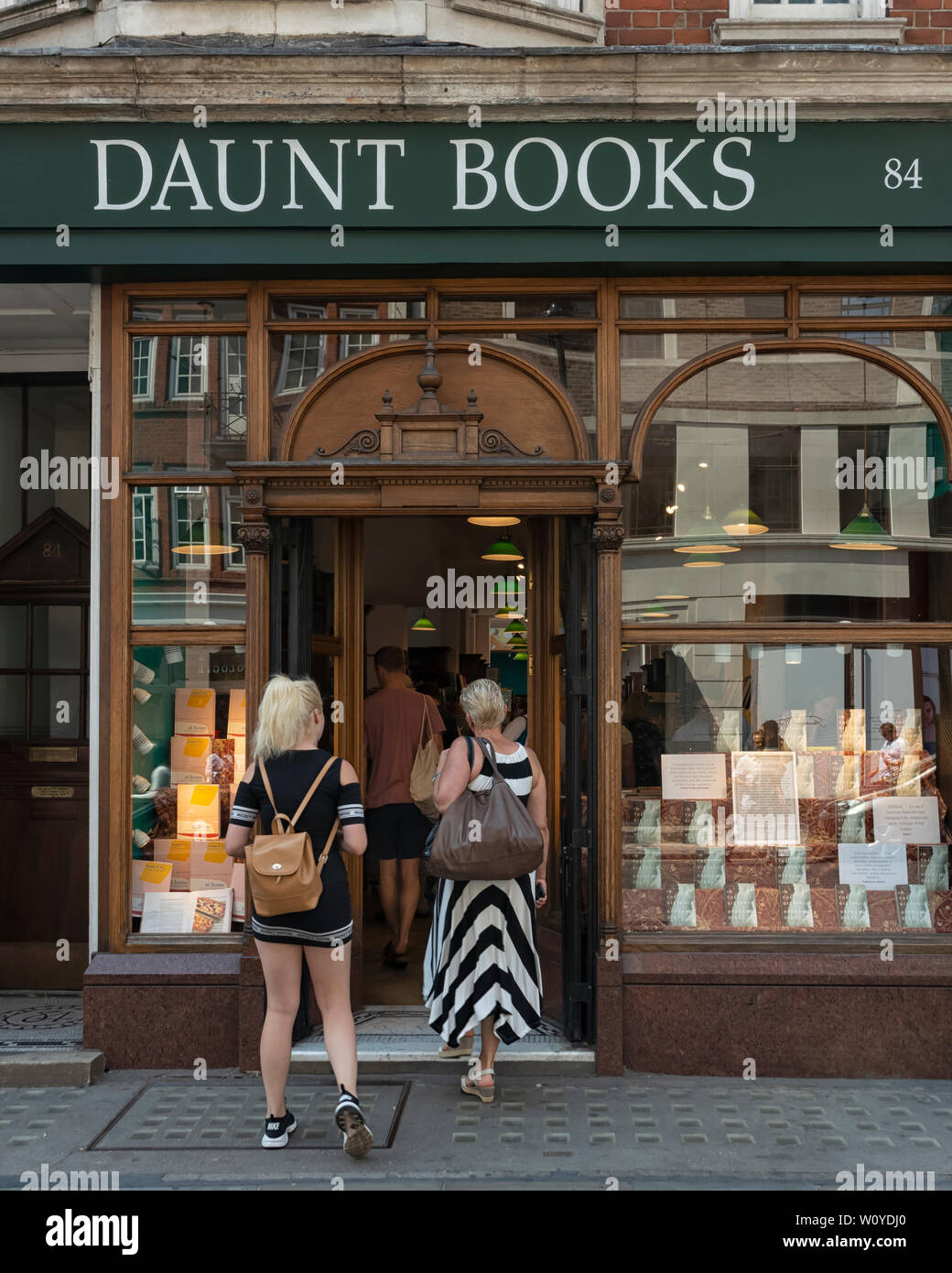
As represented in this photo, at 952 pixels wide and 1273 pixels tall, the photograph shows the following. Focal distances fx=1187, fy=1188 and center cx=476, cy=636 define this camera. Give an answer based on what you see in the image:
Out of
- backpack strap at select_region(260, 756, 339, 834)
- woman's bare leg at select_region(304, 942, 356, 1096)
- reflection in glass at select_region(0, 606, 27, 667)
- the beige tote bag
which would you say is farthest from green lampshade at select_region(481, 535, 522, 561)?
woman's bare leg at select_region(304, 942, 356, 1096)

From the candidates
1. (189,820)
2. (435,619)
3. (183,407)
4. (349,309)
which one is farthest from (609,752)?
(435,619)

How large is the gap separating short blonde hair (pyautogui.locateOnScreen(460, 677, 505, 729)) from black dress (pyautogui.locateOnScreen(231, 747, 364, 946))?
0.83 m

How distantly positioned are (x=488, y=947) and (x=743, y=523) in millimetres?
2631

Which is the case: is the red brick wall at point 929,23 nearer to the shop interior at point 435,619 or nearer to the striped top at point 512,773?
the shop interior at point 435,619

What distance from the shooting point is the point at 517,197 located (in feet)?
20.2

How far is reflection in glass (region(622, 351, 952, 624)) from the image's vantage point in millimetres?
6395

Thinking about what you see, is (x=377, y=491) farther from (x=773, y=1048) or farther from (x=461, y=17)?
(x=773, y=1048)

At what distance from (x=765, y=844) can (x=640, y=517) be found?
190cm

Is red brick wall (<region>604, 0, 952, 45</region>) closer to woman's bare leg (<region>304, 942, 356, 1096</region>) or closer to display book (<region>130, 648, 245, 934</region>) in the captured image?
display book (<region>130, 648, 245, 934</region>)

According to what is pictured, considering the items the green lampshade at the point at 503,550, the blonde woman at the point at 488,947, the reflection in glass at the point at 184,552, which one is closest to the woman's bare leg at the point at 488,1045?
the blonde woman at the point at 488,947

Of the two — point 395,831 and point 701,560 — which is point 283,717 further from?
point 395,831

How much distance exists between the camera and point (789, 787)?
647 cm

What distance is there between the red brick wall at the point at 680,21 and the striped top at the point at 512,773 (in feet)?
12.5

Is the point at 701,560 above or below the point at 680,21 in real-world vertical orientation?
below
